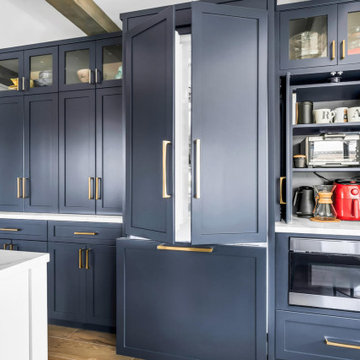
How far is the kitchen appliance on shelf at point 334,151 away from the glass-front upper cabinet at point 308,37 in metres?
0.53

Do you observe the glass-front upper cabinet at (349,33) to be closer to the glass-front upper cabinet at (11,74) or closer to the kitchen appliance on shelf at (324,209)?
the kitchen appliance on shelf at (324,209)

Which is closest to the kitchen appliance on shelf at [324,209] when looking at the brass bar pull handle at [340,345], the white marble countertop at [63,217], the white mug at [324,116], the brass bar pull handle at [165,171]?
the white mug at [324,116]

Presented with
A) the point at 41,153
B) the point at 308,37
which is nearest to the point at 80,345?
the point at 41,153

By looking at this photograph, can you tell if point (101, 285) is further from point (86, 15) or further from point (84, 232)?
point (86, 15)

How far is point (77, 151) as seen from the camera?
2.43 metres

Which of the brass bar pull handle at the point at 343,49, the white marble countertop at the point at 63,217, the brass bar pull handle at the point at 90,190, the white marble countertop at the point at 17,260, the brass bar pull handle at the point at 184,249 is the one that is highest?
the brass bar pull handle at the point at 343,49

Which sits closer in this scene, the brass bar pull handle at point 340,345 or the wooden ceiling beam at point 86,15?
the brass bar pull handle at point 340,345

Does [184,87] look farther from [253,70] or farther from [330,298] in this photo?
[330,298]

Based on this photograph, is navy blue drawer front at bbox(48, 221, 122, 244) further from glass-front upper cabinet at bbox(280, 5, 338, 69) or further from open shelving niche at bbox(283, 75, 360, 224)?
glass-front upper cabinet at bbox(280, 5, 338, 69)

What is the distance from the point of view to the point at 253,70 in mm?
1559

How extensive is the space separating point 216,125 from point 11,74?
2244mm

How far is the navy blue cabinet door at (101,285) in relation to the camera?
223 centimetres

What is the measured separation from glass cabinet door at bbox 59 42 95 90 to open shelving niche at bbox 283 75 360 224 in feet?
5.33

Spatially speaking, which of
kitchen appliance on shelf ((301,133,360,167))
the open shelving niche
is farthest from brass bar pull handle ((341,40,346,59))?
kitchen appliance on shelf ((301,133,360,167))
